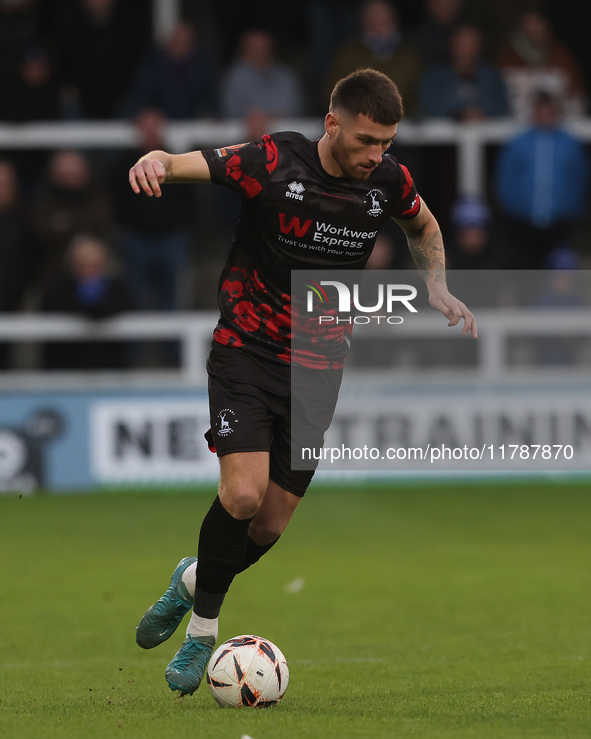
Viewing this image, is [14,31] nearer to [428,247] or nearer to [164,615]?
[428,247]

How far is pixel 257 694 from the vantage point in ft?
17.0

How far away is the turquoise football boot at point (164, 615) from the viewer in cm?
564

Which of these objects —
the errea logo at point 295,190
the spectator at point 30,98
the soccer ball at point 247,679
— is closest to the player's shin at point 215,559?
the soccer ball at point 247,679

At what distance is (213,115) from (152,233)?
1.49 m

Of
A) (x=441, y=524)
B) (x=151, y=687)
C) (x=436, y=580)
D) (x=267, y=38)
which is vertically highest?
(x=267, y=38)

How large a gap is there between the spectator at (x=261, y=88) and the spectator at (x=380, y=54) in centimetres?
51

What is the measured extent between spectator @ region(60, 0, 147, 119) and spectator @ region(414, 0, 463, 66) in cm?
282

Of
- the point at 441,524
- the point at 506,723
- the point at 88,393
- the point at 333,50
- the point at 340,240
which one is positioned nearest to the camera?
the point at 506,723

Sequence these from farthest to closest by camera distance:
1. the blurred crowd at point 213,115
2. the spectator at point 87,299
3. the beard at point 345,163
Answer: the blurred crowd at point 213,115 < the spectator at point 87,299 < the beard at point 345,163

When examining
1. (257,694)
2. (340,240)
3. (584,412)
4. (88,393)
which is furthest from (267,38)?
(257,694)

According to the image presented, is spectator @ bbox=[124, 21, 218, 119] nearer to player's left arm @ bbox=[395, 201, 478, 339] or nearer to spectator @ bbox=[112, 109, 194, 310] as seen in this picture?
spectator @ bbox=[112, 109, 194, 310]

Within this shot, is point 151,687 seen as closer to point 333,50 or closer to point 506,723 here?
point 506,723

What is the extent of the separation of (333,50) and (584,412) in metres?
4.46

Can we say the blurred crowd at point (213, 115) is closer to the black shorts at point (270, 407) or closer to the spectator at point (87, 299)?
the spectator at point (87, 299)
